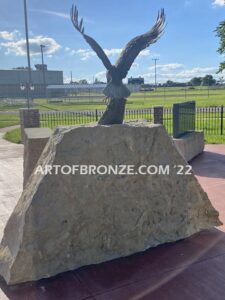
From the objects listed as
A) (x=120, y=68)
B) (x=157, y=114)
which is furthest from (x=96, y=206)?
(x=157, y=114)

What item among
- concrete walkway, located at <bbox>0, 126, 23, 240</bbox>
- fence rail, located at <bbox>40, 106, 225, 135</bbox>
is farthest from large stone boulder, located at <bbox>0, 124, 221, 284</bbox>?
fence rail, located at <bbox>40, 106, 225, 135</bbox>

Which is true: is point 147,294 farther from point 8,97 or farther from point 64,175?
point 8,97

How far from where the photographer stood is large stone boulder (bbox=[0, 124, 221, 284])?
3.54m

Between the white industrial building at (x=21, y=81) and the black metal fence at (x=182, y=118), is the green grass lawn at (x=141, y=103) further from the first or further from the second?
the black metal fence at (x=182, y=118)

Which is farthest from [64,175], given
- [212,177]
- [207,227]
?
[212,177]

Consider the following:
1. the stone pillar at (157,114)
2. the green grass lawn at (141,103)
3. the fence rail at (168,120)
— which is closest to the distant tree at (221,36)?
the fence rail at (168,120)

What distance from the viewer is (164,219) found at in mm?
4270

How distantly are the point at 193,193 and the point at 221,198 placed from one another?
1727mm

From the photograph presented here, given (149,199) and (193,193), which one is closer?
(149,199)

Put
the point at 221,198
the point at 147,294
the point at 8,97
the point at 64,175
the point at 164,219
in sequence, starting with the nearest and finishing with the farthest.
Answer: the point at 147,294, the point at 64,175, the point at 164,219, the point at 221,198, the point at 8,97

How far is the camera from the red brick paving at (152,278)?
3303 mm

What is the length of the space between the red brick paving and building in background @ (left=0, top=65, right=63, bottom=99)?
54.3 metres

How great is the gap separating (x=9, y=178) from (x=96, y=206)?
4.59 metres

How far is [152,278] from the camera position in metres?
3.55
